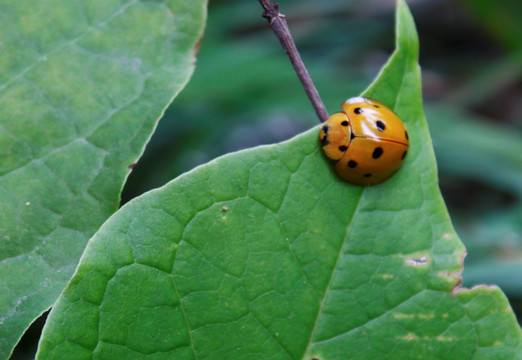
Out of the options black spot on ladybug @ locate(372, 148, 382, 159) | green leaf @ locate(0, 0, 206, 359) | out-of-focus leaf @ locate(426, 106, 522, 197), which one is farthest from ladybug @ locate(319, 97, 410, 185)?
out-of-focus leaf @ locate(426, 106, 522, 197)

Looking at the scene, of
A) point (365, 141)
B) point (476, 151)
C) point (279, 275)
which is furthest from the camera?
point (476, 151)

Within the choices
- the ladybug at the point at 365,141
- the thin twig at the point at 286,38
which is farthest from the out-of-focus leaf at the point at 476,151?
the thin twig at the point at 286,38

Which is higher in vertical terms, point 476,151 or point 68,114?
point 68,114

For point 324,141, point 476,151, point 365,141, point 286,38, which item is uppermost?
point 286,38

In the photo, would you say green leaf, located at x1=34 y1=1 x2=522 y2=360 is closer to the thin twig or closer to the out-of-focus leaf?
the thin twig

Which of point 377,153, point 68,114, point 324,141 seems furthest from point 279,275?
point 68,114

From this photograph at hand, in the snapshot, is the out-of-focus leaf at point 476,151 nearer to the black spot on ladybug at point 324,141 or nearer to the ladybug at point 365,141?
the ladybug at point 365,141

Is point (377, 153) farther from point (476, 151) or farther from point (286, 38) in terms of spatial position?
point (476, 151)
